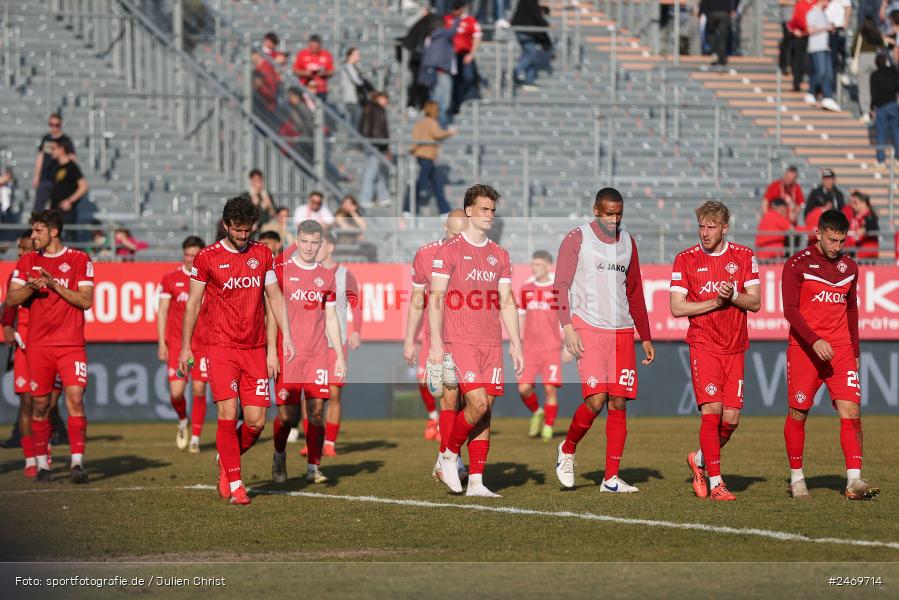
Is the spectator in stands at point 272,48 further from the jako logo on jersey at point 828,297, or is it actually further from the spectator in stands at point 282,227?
the jako logo on jersey at point 828,297

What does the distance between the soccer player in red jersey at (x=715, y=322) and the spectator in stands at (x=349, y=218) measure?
1164 cm

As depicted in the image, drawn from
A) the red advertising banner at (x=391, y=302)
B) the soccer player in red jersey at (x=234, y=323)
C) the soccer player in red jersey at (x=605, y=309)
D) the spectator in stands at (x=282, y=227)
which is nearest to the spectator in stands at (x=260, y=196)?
the spectator in stands at (x=282, y=227)

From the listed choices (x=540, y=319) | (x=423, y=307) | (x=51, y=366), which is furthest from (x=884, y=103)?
(x=51, y=366)

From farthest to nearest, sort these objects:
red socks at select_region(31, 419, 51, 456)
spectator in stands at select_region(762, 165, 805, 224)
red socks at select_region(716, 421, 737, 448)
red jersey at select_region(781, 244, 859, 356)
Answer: spectator in stands at select_region(762, 165, 805, 224), red socks at select_region(31, 419, 51, 456), red socks at select_region(716, 421, 737, 448), red jersey at select_region(781, 244, 859, 356)

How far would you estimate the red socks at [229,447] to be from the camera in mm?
11648

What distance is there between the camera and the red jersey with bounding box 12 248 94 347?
1355 centimetres

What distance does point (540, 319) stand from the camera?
773 inches

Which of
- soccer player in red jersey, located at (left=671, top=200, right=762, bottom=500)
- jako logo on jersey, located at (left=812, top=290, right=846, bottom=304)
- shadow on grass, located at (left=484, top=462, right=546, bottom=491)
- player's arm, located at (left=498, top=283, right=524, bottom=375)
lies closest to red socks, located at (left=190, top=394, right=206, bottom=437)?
shadow on grass, located at (left=484, top=462, right=546, bottom=491)

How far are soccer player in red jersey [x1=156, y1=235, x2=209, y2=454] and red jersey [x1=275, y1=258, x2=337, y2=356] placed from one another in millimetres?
2861

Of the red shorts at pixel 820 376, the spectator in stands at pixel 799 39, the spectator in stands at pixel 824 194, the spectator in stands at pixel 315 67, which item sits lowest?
the red shorts at pixel 820 376

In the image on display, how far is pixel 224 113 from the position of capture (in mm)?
25359

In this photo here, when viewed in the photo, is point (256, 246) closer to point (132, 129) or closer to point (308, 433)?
point (308, 433)

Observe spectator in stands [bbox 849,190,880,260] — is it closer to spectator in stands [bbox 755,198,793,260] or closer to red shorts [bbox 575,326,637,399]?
spectator in stands [bbox 755,198,793,260]

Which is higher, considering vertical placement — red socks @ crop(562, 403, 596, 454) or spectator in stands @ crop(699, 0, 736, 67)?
spectator in stands @ crop(699, 0, 736, 67)
